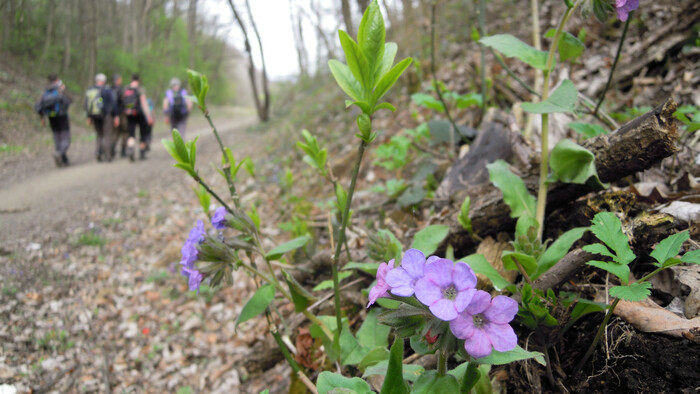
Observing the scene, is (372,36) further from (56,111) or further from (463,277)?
(56,111)

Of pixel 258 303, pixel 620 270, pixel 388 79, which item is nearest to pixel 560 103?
pixel 620 270

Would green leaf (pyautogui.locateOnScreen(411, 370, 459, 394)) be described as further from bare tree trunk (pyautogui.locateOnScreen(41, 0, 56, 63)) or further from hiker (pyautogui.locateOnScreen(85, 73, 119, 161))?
bare tree trunk (pyautogui.locateOnScreen(41, 0, 56, 63))

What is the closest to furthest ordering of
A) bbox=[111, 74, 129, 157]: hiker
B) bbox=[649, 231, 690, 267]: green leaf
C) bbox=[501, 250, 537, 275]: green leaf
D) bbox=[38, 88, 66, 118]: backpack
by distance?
1. bbox=[649, 231, 690, 267]: green leaf
2. bbox=[501, 250, 537, 275]: green leaf
3. bbox=[38, 88, 66, 118]: backpack
4. bbox=[111, 74, 129, 157]: hiker

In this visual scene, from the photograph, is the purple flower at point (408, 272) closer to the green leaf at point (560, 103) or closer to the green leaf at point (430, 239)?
the green leaf at point (430, 239)

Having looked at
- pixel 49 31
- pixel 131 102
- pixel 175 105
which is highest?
pixel 49 31

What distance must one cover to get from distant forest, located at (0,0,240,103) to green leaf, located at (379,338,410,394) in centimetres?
1760

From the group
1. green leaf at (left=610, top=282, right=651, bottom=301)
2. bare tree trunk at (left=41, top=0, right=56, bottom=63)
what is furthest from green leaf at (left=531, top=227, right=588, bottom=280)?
bare tree trunk at (left=41, top=0, right=56, bottom=63)

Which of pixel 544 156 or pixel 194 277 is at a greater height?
pixel 544 156

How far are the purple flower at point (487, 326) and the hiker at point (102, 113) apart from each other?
1025 cm

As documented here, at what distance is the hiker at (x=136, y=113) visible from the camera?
30.4 ft

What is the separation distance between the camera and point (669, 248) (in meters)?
1.02

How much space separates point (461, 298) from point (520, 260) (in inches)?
21.8

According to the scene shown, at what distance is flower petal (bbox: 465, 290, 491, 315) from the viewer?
2.67 feet

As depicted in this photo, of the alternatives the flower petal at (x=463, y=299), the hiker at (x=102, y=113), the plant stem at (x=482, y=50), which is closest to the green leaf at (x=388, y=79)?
the flower petal at (x=463, y=299)
